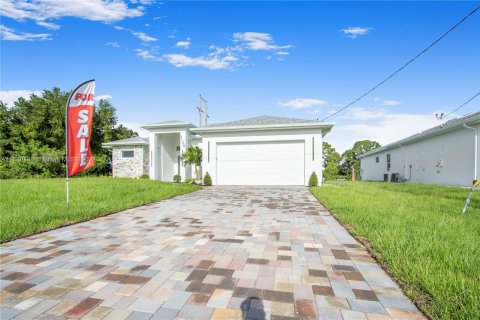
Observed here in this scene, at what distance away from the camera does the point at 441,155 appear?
12562mm

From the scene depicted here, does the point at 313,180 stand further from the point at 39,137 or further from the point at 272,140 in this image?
the point at 39,137

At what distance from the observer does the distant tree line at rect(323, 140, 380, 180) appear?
3328 centimetres

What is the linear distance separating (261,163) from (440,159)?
29.9ft

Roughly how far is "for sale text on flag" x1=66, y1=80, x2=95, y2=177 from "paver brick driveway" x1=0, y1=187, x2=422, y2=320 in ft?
6.97

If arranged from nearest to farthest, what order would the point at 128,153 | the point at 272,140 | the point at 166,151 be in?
the point at 272,140 → the point at 166,151 → the point at 128,153

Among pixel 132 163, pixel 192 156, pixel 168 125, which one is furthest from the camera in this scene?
pixel 132 163

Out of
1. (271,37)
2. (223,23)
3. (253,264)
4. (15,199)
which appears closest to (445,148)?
(271,37)

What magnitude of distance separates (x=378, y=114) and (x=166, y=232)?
2722 centimetres

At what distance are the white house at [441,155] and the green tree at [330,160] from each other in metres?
12.8

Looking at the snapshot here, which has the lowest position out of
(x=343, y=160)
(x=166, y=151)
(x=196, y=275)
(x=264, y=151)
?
(x=196, y=275)

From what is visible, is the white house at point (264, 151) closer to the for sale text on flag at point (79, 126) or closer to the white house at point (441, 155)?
the white house at point (441, 155)

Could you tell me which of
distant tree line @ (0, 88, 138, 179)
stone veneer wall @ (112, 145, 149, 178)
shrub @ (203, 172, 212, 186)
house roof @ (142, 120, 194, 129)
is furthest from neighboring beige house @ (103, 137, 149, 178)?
shrub @ (203, 172, 212, 186)

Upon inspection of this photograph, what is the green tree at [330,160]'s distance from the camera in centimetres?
3306

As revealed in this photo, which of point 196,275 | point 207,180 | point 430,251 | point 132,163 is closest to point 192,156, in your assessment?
point 207,180
